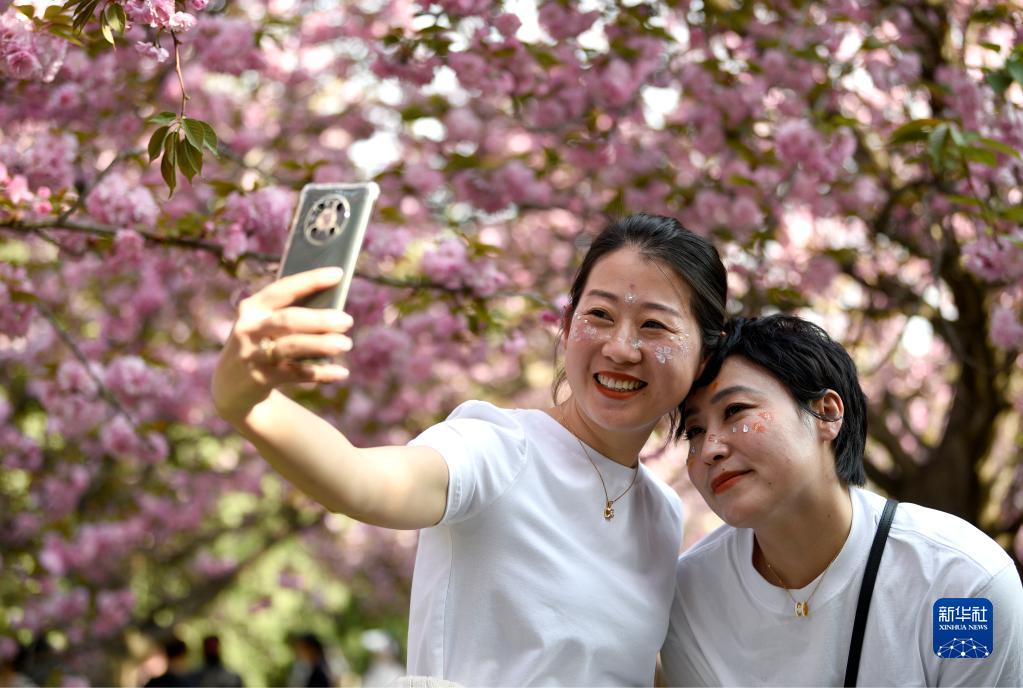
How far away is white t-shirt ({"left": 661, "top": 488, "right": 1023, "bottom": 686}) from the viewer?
6.72 feet

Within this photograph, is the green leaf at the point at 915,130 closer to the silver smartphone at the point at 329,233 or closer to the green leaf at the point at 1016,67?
the green leaf at the point at 1016,67

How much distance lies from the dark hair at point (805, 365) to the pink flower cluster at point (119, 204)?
1837 millimetres

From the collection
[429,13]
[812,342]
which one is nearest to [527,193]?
[429,13]

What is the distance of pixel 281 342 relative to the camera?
130 centimetres

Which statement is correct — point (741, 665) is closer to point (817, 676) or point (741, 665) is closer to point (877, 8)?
point (817, 676)

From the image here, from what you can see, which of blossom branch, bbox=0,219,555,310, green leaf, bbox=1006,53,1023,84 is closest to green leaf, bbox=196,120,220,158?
blossom branch, bbox=0,219,555,310

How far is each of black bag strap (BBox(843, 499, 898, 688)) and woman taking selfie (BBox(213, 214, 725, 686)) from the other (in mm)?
381

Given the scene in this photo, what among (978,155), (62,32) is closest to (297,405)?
(62,32)

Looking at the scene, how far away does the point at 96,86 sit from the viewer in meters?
3.97

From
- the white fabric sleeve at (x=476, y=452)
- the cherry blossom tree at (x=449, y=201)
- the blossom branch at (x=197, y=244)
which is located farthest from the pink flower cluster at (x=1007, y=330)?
the white fabric sleeve at (x=476, y=452)

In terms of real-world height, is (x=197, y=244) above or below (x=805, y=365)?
below

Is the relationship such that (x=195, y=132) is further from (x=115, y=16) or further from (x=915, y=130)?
(x=915, y=130)

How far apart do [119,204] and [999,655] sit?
261 centimetres

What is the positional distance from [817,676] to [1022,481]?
3.36 meters
